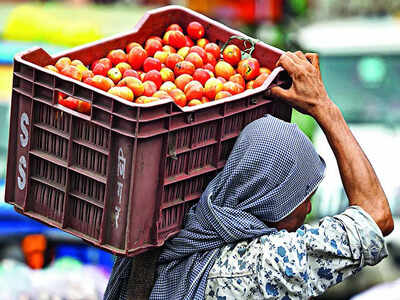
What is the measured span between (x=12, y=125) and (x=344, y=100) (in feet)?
13.9

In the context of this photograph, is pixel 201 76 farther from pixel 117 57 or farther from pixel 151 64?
pixel 117 57

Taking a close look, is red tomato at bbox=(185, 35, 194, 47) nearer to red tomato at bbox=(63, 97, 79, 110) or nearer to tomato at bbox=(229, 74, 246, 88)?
tomato at bbox=(229, 74, 246, 88)

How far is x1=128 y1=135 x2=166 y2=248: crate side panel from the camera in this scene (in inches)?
87.7

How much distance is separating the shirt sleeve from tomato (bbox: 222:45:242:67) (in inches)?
29.4

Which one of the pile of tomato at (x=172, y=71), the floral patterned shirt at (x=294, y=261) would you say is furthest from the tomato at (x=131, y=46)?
the floral patterned shirt at (x=294, y=261)

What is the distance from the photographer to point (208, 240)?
7.85 ft

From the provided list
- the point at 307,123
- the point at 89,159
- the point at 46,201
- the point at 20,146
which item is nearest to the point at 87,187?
the point at 89,159

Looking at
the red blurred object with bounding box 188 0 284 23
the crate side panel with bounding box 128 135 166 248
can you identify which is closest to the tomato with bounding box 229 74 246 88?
the crate side panel with bounding box 128 135 166 248

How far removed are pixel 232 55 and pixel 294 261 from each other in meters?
0.88

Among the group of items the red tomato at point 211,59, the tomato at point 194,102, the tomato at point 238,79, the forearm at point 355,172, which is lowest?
the forearm at point 355,172

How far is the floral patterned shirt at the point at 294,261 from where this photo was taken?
230cm

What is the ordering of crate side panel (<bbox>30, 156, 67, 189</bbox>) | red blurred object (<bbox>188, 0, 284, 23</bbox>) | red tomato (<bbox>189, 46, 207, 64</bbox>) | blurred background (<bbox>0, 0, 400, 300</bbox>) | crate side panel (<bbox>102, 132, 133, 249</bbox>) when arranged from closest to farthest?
crate side panel (<bbox>102, 132, 133, 249</bbox>) → crate side panel (<bbox>30, 156, 67, 189</bbox>) → red tomato (<bbox>189, 46, 207, 64</bbox>) → blurred background (<bbox>0, 0, 400, 300</bbox>) → red blurred object (<bbox>188, 0, 284, 23</bbox>)

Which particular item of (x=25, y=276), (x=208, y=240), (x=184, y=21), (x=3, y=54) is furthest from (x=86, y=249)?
(x=208, y=240)

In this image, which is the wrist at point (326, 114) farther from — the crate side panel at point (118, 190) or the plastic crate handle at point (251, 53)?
the crate side panel at point (118, 190)
